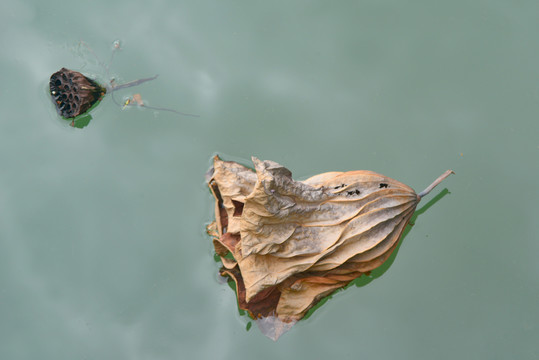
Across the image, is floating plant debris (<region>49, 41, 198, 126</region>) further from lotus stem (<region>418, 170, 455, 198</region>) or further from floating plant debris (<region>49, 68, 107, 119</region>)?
lotus stem (<region>418, 170, 455, 198</region>)

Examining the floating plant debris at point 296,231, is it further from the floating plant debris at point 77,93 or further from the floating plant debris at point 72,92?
the floating plant debris at point 72,92

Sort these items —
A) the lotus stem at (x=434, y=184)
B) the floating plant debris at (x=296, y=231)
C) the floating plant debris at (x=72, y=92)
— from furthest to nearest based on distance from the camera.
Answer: the floating plant debris at (x=72, y=92)
the lotus stem at (x=434, y=184)
the floating plant debris at (x=296, y=231)

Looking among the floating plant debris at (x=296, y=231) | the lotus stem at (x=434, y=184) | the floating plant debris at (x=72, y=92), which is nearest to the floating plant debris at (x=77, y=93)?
the floating plant debris at (x=72, y=92)

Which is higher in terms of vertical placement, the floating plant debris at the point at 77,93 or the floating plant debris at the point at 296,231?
the floating plant debris at the point at 77,93

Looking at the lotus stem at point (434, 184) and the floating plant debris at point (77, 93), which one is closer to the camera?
the lotus stem at point (434, 184)

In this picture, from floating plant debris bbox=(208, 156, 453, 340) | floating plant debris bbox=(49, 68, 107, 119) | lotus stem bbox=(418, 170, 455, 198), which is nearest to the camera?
floating plant debris bbox=(208, 156, 453, 340)

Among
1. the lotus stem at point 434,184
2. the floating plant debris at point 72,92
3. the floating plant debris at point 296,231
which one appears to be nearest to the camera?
the floating plant debris at point 296,231

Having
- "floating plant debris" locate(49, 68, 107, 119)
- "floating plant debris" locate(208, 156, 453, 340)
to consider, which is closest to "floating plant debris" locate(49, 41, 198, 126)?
"floating plant debris" locate(49, 68, 107, 119)

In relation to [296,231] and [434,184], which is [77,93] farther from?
[434,184]
